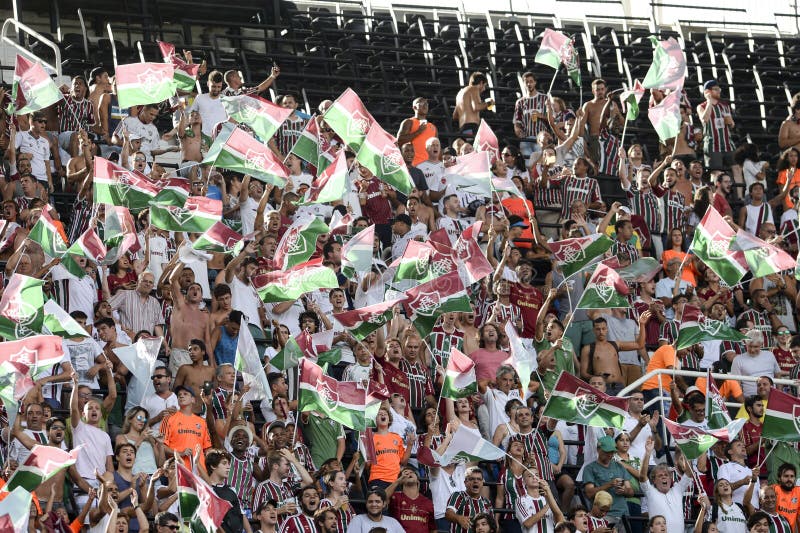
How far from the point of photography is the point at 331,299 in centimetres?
2123

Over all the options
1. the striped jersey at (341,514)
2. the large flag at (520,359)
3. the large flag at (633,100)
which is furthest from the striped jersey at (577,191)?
the striped jersey at (341,514)

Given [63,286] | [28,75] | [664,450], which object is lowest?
[664,450]

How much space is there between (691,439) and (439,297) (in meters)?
2.85

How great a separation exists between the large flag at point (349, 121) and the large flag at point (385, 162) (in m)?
0.41

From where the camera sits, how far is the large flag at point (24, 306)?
1880cm

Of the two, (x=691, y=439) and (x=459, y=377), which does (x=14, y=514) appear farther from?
(x=691, y=439)

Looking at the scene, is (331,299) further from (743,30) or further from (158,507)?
(743,30)

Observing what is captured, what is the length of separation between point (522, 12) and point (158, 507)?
49.9ft

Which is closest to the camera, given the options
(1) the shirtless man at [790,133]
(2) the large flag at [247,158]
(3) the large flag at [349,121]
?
(2) the large flag at [247,158]

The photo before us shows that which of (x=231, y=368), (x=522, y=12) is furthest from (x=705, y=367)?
(x=522, y=12)

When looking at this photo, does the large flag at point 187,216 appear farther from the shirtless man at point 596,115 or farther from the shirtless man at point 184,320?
the shirtless man at point 596,115

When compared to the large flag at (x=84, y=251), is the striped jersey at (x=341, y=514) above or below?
below

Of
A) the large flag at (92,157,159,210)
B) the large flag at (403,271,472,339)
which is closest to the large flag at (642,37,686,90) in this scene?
the large flag at (403,271,472,339)

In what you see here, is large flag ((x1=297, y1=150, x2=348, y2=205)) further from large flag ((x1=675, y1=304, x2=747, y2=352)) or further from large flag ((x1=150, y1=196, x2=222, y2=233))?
large flag ((x1=675, y1=304, x2=747, y2=352))
